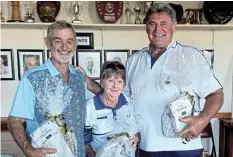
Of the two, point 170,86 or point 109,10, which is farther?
point 109,10

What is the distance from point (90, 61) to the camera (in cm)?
311

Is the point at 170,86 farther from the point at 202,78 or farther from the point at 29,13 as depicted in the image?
the point at 29,13

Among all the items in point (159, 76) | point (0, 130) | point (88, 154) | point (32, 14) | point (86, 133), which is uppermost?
point (32, 14)

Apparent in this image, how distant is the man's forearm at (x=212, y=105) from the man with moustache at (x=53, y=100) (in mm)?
630

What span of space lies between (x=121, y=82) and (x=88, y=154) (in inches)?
16.8

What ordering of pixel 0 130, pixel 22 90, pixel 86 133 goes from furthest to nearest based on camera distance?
pixel 0 130 → pixel 86 133 → pixel 22 90

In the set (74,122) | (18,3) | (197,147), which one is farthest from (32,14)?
(197,147)

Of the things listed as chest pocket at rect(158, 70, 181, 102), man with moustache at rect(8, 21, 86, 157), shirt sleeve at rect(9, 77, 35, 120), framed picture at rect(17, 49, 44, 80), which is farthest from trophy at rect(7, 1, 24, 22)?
chest pocket at rect(158, 70, 181, 102)

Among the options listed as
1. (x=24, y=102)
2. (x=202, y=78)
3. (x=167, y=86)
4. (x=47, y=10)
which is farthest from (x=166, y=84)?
(x=47, y=10)

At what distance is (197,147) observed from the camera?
5.16 ft

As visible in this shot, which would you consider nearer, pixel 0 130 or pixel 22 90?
pixel 22 90

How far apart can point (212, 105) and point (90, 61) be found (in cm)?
183

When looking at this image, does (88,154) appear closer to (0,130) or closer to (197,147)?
(197,147)

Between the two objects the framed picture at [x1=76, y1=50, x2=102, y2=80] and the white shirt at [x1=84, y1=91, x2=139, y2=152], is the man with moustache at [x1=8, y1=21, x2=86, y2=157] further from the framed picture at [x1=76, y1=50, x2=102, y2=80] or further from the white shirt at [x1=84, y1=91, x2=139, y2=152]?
the framed picture at [x1=76, y1=50, x2=102, y2=80]
